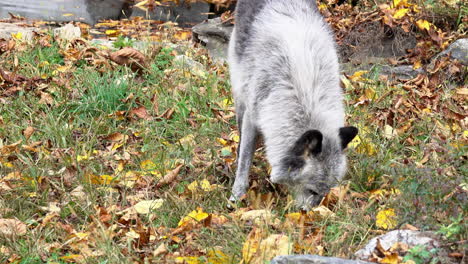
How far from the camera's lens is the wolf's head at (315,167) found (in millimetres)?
4766

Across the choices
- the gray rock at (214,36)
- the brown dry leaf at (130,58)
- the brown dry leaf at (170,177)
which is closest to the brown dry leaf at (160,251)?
the brown dry leaf at (170,177)

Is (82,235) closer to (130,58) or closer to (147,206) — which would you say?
(147,206)

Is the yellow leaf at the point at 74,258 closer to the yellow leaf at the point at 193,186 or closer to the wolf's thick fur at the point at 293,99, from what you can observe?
the yellow leaf at the point at 193,186

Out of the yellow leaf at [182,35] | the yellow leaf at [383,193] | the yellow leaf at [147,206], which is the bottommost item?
the yellow leaf at [182,35]

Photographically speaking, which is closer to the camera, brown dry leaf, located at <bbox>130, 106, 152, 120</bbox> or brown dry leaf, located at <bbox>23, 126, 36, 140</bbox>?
brown dry leaf, located at <bbox>23, 126, 36, 140</bbox>

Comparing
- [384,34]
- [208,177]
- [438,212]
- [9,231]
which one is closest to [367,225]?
[438,212]

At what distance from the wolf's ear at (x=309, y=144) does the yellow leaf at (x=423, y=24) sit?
4.60 m

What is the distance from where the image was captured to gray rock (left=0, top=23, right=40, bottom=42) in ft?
30.1

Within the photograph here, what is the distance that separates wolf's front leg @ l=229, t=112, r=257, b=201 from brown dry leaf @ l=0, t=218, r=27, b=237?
6.05ft

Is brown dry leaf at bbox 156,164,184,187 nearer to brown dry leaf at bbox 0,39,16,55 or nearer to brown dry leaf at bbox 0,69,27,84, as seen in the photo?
brown dry leaf at bbox 0,69,27,84

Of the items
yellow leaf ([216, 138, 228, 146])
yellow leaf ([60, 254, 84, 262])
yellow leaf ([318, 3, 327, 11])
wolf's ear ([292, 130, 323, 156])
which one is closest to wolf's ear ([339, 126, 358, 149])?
wolf's ear ([292, 130, 323, 156])

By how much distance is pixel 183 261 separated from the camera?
3924mm

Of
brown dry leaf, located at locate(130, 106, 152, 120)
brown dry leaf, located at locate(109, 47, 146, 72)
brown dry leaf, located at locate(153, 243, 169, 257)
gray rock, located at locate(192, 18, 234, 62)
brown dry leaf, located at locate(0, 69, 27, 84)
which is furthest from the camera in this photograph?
gray rock, located at locate(192, 18, 234, 62)

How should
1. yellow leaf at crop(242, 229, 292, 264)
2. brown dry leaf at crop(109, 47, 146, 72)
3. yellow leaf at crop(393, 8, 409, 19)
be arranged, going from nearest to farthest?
yellow leaf at crop(242, 229, 292, 264) → brown dry leaf at crop(109, 47, 146, 72) → yellow leaf at crop(393, 8, 409, 19)
